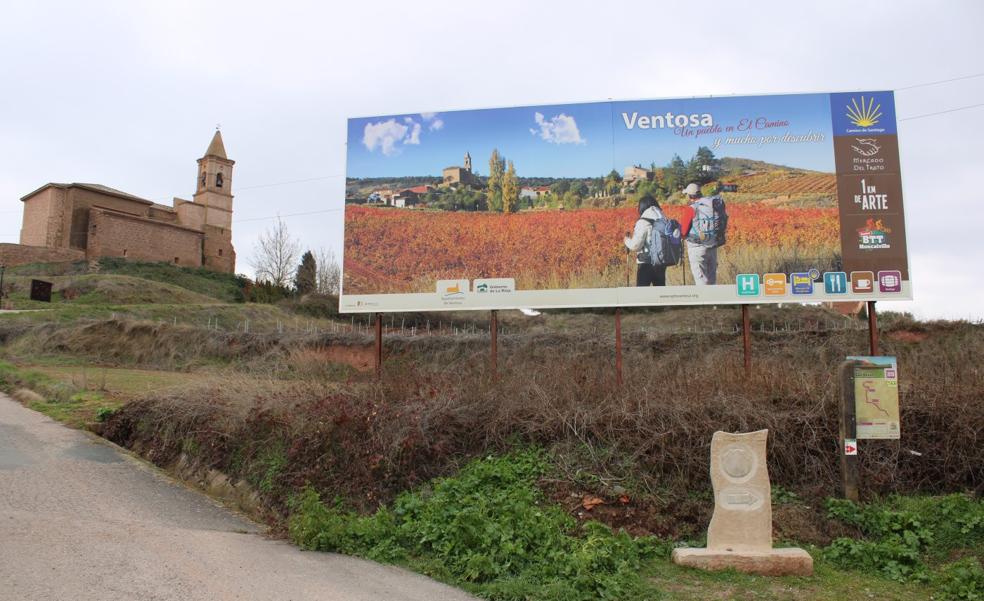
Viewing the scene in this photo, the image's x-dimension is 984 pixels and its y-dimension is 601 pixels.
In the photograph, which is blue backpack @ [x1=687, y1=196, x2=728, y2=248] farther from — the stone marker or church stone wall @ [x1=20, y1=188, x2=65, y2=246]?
church stone wall @ [x1=20, y1=188, x2=65, y2=246]

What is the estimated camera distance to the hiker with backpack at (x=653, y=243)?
11.5 m

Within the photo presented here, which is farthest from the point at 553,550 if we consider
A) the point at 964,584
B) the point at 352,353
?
the point at 352,353

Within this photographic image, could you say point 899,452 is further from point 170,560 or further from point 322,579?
point 170,560

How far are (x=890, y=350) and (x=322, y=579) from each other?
2068cm

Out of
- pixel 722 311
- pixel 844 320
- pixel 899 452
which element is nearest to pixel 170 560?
pixel 899 452

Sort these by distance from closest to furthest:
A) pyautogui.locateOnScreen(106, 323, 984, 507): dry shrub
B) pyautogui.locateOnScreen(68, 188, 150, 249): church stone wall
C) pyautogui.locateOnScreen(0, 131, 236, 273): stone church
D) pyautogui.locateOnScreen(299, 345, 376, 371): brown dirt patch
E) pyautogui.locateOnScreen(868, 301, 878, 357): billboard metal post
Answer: pyautogui.locateOnScreen(106, 323, 984, 507): dry shrub < pyautogui.locateOnScreen(868, 301, 878, 357): billboard metal post < pyautogui.locateOnScreen(299, 345, 376, 371): brown dirt patch < pyautogui.locateOnScreen(0, 131, 236, 273): stone church < pyautogui.locateOnScreen(68, 188, 150, 249): church stone wall

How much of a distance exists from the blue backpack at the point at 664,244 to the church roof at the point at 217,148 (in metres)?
79.6

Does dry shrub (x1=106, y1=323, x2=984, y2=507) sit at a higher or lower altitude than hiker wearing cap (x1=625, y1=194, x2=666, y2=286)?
lower

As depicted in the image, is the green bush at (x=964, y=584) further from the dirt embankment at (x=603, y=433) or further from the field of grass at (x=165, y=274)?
the field of grass at (x=165, y=274)

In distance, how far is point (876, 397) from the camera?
7793 mm

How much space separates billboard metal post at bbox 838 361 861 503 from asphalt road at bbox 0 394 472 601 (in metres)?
→ 4.95

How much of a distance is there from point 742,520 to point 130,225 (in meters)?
72.3

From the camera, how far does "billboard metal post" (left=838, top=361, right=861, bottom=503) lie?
7633mm

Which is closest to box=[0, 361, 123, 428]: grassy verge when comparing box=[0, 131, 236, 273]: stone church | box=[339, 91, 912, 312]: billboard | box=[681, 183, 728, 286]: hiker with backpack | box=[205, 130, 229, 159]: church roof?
box=[339, 91, 912, 312]: billboard
